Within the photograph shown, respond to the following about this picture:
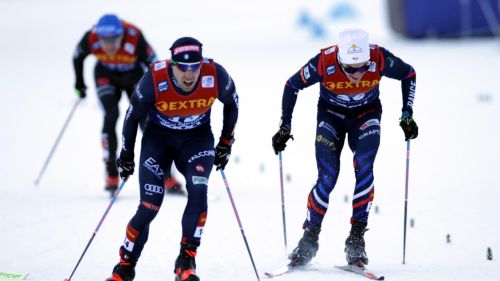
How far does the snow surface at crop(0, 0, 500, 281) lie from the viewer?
7391 millimetres

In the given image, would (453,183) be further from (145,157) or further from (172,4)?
(172,4)

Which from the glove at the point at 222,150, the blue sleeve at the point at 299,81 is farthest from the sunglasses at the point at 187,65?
the blue sleeve at the point at 299,81

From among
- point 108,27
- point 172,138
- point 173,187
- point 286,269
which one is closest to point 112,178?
point 173,187

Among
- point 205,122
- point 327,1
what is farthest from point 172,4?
point 205,122

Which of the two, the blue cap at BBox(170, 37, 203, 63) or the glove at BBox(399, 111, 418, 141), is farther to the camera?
the glove at BBox(399, 111, 418, 141)

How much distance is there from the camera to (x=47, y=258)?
24.8 ft

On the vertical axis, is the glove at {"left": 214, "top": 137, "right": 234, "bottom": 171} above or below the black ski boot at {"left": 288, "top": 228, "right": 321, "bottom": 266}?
above

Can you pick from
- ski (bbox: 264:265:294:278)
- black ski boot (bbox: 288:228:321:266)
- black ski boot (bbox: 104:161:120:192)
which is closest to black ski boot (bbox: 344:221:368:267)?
black ski boot (bbox: 288:228:321:266)

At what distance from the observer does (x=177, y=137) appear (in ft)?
21.7

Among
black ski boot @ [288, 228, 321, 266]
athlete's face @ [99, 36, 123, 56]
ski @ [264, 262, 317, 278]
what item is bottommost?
ski @ [264, 262, 317, 278]

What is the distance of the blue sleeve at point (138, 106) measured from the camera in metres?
6.31

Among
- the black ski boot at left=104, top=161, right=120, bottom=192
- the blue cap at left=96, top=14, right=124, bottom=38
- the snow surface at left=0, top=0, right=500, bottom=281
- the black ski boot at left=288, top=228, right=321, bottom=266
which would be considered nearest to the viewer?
the black ski boot at left=288, top=228, right=321, bottom=266

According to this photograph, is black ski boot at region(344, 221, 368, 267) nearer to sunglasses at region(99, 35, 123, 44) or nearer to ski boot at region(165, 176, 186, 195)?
ski boot at region(165, 176, 186, 195)

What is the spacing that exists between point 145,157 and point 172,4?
114 feet
